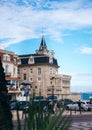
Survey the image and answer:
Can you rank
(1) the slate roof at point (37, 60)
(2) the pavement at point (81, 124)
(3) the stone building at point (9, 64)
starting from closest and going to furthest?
(2) the pavement at point (81, 124)
(3) the stone building at point (9, 64)
(1) the slate roof at point (37, 60)

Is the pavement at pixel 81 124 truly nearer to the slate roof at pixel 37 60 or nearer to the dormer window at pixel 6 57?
the dormer window at pixel 6 57

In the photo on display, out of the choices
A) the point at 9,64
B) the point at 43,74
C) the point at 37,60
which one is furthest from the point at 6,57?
the point at 37,60

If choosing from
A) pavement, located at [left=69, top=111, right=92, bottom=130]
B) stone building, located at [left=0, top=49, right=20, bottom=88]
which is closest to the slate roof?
stone building, located at [left=0, top=49, right=20, bottom=88]

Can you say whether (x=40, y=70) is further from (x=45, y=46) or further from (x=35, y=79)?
(x=45, y=46)

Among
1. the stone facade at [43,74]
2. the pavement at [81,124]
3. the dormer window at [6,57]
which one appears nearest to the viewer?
the pavement at [81,124]

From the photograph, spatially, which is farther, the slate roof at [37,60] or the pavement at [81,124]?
the slate roof at [37,60]

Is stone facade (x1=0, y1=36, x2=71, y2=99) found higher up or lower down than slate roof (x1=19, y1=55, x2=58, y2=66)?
lower down

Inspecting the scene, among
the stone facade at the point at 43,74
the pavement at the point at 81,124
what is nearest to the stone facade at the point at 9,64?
the stone facade at the point at 43,74

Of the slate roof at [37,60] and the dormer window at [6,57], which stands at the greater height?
the slate roof at [37,60]

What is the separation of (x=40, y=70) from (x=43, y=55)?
16.1 ft

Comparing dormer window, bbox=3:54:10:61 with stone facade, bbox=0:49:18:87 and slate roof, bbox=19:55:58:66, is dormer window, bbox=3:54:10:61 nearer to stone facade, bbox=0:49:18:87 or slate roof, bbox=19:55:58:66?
stone facade, bbox=0:49:18:87

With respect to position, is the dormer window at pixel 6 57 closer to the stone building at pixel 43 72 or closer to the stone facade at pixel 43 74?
the stone facade at pixel 43 74

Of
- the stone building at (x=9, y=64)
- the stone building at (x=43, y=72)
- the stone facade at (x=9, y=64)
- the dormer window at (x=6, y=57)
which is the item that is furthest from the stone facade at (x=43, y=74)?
the dormer window at (x=6, y=57)

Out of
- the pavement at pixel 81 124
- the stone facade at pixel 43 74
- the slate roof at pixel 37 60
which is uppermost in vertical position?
the slate roof at pixel 37 60
